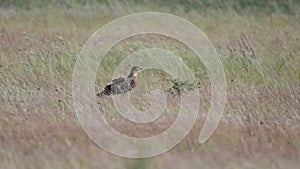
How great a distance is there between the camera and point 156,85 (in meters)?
8.58

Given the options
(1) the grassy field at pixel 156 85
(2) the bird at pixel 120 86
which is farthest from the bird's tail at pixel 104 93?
(1) the grassy field at pixel 156 85

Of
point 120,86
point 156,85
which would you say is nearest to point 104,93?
point 120,86

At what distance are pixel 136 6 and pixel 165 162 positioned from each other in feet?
23.1

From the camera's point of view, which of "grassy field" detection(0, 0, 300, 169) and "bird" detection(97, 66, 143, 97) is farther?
"bird" detection(97, 66, 143, 97)

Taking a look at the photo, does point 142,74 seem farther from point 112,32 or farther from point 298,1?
point 298,1

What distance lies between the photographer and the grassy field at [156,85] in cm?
629

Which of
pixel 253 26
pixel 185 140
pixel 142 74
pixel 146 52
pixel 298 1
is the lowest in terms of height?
pixel 185 140

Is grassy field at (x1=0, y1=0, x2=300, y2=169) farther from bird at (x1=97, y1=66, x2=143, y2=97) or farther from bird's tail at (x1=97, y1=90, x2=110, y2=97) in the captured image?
bird's tail at (x1=97, y1=90, x2=110, y2=97)

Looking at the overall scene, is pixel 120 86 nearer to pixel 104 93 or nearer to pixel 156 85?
pixel 104 93

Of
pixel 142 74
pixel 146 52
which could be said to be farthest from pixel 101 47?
pixel 142 74

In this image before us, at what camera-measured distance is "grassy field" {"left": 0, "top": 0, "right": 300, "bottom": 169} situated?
6.29 metres

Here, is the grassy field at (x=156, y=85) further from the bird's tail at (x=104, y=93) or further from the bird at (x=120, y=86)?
the bird's tail at (x=104, y=93)

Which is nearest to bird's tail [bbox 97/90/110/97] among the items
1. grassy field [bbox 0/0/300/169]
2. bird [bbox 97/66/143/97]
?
bird [bbox 97/66/143/97]

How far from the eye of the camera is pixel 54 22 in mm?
11969
